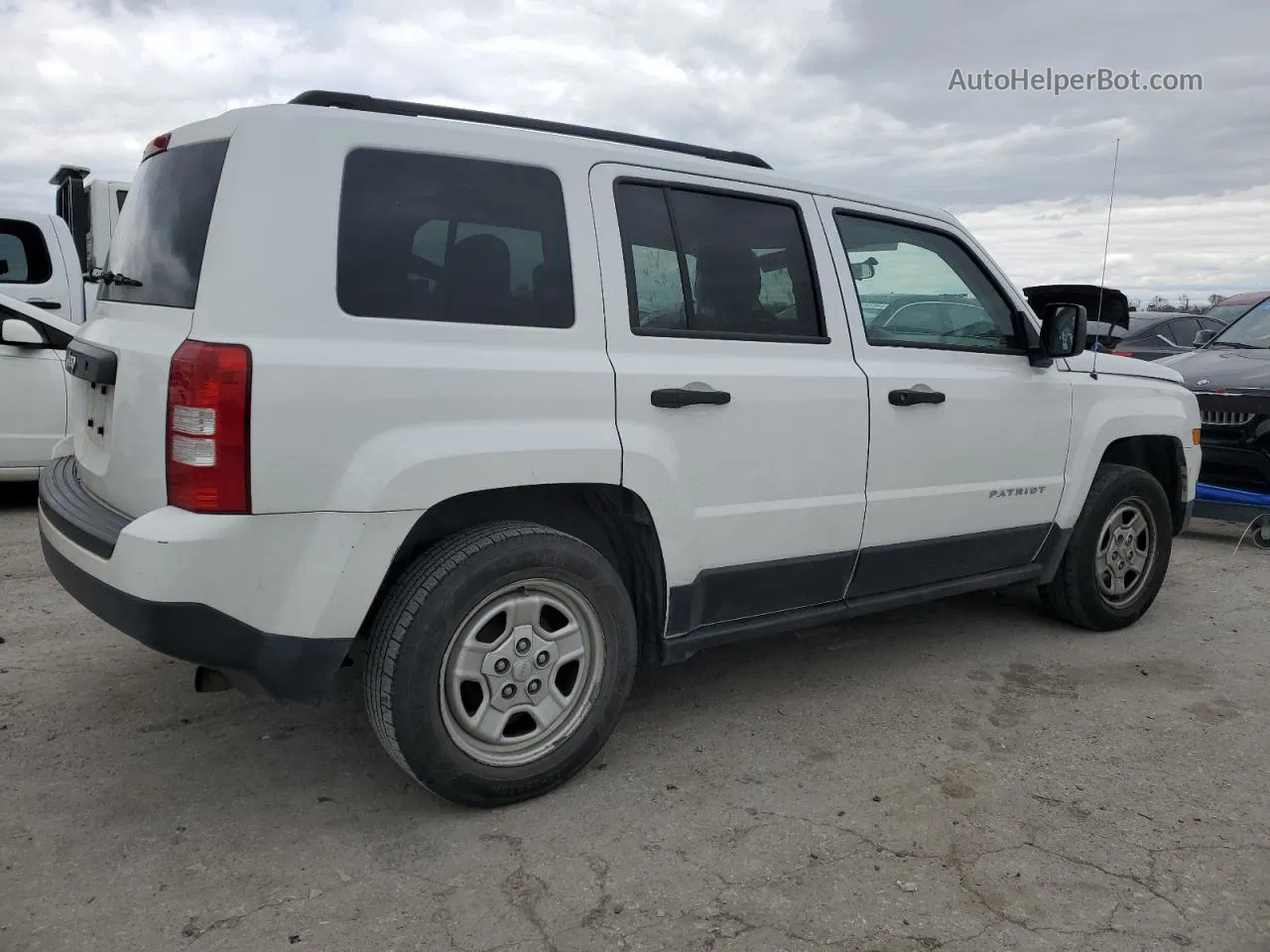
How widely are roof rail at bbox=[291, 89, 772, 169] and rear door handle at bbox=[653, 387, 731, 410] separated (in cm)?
85

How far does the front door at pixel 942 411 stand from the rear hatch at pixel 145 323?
2.11 m

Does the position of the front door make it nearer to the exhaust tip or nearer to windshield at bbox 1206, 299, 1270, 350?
the exhaust tip

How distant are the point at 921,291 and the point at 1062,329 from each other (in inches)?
26.7

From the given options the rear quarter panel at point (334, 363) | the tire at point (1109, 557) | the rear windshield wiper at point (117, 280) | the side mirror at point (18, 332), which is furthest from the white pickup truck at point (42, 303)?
the tire at point (1109, 557)

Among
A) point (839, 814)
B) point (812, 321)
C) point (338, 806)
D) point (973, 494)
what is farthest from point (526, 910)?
point (973, 494)

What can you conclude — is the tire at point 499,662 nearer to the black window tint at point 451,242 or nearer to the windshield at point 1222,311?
the black window tint at point 451,242

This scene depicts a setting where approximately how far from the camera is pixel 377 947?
229 cm

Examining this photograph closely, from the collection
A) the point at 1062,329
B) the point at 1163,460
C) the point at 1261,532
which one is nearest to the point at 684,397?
the point at 1062,329

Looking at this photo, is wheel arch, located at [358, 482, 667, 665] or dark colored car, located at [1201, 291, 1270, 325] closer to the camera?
wheel arch, located at [358, 482, 667, 665]

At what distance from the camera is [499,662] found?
2867mm

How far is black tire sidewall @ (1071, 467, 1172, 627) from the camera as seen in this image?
4562mm

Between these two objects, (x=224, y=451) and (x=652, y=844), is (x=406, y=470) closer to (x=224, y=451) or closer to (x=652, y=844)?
(x=224, y=451)

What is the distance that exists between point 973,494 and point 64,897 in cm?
328

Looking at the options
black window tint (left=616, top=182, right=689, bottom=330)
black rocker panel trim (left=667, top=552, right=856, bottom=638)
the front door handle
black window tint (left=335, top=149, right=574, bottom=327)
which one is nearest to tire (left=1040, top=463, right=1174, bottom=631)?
the front door handle
